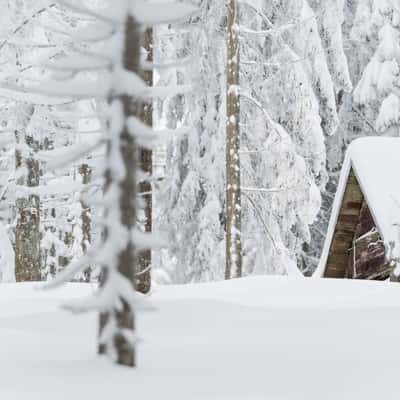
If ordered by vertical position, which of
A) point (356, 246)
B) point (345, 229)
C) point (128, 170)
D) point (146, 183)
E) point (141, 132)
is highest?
point (141, 132)

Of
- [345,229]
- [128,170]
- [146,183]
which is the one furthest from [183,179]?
[128,170]

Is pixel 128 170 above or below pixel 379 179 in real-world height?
above

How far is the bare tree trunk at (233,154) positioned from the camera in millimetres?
14273

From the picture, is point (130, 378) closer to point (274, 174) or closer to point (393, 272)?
point (393, 272)

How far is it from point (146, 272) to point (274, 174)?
300 inches

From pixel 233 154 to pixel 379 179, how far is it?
5.23 meters

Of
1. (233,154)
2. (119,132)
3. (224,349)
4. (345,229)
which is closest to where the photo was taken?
(119,132)

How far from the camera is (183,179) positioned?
17.8 meters

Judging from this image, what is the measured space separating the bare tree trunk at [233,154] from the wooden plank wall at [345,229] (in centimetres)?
329

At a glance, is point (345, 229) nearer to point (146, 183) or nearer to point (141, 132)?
point (146, 183)

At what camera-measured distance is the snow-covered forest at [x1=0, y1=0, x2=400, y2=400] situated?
12.1ft

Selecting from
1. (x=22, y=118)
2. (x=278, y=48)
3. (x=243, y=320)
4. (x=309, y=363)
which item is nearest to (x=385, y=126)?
(x=278, y=48)

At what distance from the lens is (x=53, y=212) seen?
79.7 feet

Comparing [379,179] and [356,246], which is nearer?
[379,179]
